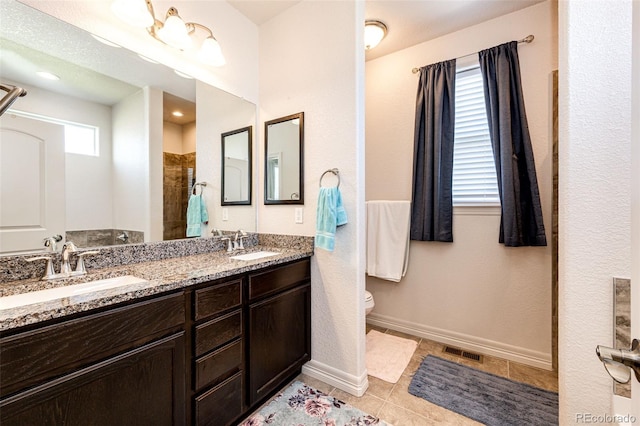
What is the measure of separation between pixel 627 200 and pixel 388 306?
2066 millimetres

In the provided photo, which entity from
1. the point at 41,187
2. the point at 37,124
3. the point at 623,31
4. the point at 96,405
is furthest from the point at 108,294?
the point at 623,31

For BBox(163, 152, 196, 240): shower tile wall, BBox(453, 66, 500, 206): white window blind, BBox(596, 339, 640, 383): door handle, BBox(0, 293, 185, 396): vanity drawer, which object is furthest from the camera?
BBox(453, 66, 500, 206): white window blind

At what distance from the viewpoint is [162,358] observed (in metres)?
1.07

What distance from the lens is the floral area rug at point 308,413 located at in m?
1.45

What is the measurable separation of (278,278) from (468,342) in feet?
5.88

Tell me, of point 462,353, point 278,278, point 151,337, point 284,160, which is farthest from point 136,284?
point 462,353

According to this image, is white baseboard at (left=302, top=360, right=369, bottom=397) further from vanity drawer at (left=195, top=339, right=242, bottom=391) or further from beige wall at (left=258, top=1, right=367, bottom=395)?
vanity drawer at (left=195, top=339, right=242, bottom=391)

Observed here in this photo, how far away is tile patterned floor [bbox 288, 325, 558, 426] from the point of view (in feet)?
A: 4.87

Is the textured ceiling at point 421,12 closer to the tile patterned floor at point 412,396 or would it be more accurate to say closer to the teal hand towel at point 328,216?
the teal hand towel at point 328,216

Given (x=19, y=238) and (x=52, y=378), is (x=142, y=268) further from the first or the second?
(x=52, y=378)

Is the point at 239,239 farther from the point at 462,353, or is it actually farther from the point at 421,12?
the point at 421,12

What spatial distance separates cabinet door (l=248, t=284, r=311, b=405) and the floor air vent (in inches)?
48.4

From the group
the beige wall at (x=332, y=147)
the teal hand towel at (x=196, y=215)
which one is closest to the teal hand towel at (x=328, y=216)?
the beige wall at (x=332, y=147)

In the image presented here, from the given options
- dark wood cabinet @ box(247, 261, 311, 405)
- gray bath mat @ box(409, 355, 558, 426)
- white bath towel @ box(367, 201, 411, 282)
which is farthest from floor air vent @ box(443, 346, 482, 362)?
dark wood cabinet @ box(247, 261, 311, 405)
